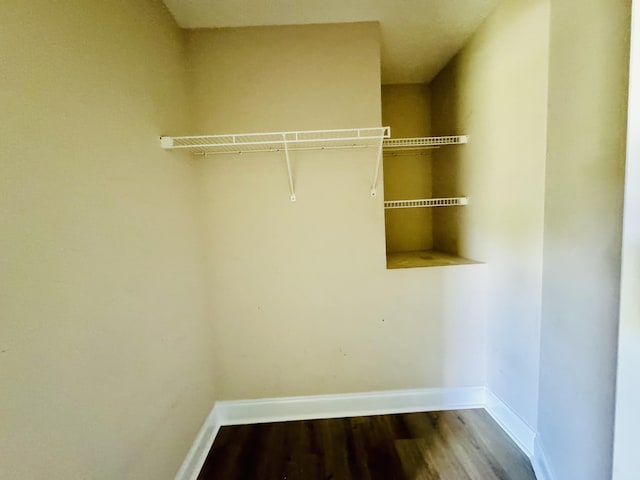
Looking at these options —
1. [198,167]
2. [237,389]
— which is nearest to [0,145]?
[198,167]

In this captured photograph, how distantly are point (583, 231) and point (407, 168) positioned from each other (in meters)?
1.64

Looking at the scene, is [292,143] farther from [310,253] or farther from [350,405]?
[350,405]

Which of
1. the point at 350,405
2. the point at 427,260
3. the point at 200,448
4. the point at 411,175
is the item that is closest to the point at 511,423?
the point at 350,405

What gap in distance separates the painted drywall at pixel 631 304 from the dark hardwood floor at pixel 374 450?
867 millimetres

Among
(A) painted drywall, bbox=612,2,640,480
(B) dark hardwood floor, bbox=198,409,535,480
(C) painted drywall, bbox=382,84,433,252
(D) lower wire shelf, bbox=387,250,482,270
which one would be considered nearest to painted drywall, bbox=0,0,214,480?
(B) dark hardwood floor, bbox=198,409,535,480

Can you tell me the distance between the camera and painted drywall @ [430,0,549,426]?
1.47m

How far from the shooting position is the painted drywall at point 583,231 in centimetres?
104

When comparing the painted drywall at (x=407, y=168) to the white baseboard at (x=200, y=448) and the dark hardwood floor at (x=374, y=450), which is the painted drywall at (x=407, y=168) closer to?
the dark hardwood floor at (x=374, y=450)

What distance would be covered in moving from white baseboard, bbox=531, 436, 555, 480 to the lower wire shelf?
40.0 inches

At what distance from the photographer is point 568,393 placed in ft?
4.21

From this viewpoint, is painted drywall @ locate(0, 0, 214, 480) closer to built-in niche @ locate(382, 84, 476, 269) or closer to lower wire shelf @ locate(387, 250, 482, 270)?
lower wire shelf @ locate(387, 250, 482, 270)

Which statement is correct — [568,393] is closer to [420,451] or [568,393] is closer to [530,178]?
[420,451]

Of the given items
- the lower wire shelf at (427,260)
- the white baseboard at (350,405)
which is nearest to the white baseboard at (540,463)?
the white baseboard at (350,405)

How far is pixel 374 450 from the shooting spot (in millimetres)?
1690
